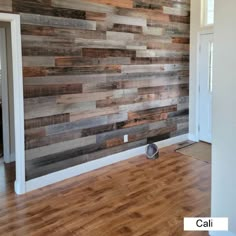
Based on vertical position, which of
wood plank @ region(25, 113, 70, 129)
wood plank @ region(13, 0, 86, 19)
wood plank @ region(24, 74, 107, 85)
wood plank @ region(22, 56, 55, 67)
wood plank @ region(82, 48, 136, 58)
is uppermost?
wood plank @ region(13, 0, 86, 19)

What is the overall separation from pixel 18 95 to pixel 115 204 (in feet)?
5.57

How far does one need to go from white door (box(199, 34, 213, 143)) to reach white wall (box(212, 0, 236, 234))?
307 cm

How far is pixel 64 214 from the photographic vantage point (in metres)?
2.96

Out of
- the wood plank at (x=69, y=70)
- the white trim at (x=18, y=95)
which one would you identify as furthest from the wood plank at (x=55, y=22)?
the wood plank at (x=69, y=70)

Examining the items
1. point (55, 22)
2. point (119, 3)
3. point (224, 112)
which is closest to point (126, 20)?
point (119, 3)

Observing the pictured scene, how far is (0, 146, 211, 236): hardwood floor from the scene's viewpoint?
271 cm

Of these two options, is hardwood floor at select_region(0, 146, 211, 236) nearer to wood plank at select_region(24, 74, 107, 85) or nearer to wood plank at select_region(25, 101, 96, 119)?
wood plank at select_region(25, 101, 96, 119)

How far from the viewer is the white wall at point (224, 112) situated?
224cm

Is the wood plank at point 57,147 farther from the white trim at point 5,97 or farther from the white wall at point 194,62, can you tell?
the white wall at point 194,62

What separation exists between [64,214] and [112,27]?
273cm

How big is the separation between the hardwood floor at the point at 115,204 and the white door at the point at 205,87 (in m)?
1.36

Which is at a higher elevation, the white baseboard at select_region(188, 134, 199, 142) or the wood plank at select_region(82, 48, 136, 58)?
the wood plank at select_region(82, 48, 136, 58)

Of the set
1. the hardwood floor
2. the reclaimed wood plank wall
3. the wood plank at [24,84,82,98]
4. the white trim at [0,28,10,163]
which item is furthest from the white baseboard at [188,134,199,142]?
the white trim at [0,28,10,163]

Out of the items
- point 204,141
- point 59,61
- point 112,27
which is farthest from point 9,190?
point 204,141
